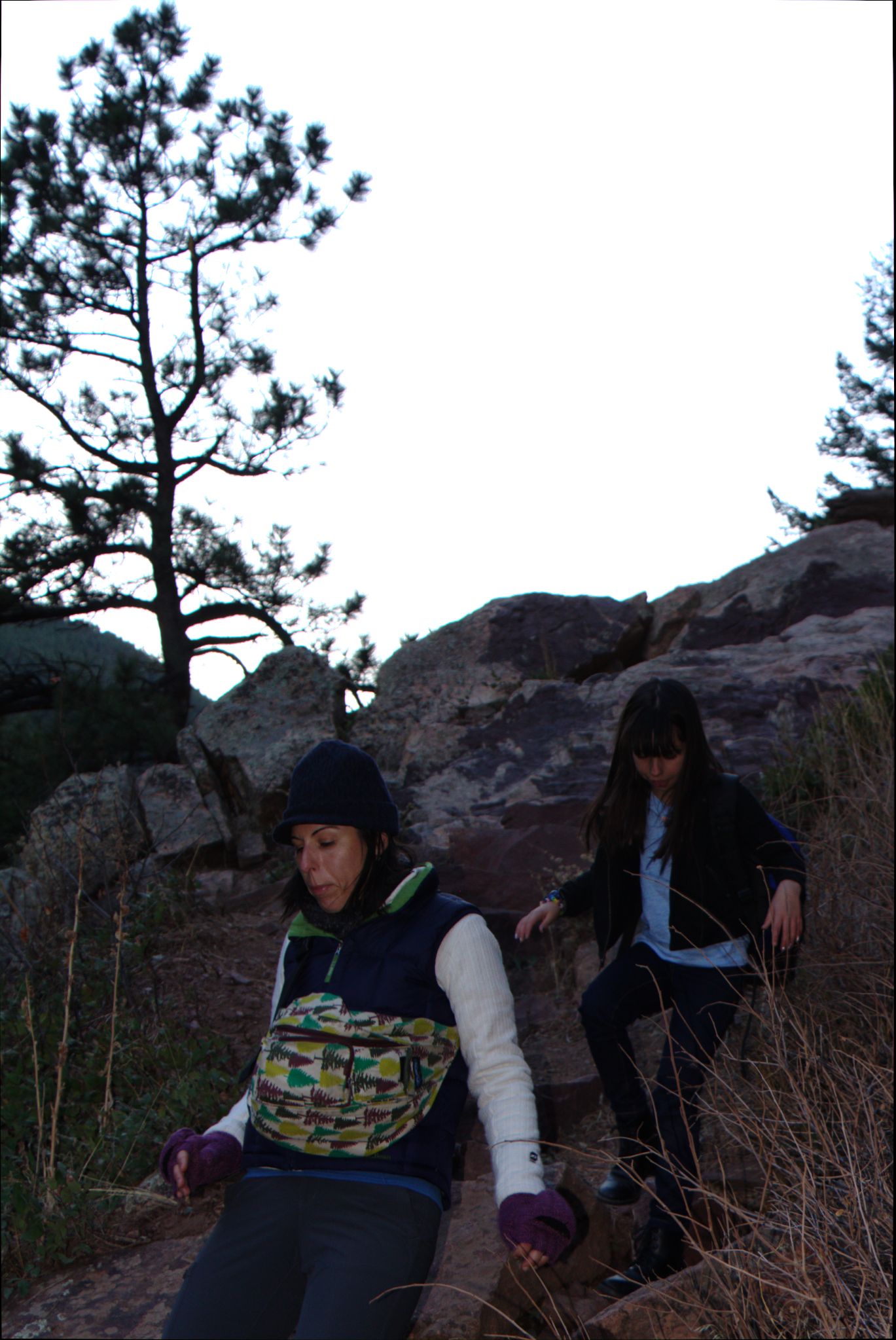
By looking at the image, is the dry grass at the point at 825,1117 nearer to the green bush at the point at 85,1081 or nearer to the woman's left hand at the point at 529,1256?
the woman's left hand at the point at 529,1256

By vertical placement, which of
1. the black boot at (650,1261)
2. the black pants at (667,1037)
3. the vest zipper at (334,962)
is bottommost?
the black boot at (650,1261)

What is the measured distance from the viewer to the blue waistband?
6.15ft

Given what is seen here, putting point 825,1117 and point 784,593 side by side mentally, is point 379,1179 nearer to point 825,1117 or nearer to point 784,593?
point 825,1117

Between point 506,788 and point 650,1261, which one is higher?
point 506,788

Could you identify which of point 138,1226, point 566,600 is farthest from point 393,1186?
point 566,600

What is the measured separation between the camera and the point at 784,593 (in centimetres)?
838

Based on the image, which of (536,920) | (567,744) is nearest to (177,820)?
(567,744)

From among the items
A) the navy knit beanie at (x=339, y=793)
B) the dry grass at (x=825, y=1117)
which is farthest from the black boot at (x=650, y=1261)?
the navy knit beanie at (x=339, y=793)

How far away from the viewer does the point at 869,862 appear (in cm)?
416

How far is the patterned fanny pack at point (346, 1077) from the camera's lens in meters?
1.89

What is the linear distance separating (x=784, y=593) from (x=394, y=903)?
696 cm

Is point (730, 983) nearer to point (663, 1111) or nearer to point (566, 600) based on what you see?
point (663, 1111)

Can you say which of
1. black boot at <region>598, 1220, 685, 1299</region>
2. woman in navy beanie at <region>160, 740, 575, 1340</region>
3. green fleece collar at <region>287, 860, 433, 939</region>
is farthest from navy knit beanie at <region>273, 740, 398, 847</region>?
black boot at <region>598, 1220, 685, 1299</region>

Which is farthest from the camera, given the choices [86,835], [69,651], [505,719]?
[69,651]
